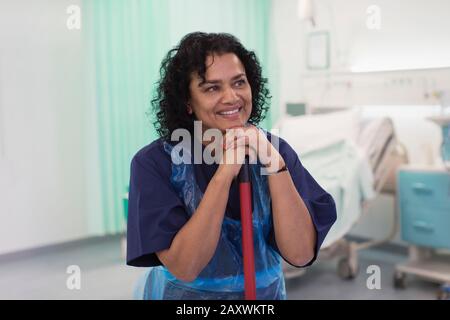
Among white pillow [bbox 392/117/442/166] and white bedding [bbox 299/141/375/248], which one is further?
white pillow [bbox 392/117/442/166]

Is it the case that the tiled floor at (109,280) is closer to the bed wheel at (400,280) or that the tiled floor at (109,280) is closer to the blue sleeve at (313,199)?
the bed wheel at (400,280)

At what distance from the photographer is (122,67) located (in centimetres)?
363

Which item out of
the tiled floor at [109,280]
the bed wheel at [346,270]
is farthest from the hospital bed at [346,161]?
the tiled floor at [109,280]

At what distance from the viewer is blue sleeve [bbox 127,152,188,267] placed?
1135 mm

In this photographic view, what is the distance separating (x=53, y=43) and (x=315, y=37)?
6.13ft

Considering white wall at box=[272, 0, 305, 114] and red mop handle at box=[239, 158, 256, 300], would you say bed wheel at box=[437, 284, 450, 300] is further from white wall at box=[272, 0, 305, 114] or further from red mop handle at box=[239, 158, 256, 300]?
white wall at box=[272, 0, 305, 114]

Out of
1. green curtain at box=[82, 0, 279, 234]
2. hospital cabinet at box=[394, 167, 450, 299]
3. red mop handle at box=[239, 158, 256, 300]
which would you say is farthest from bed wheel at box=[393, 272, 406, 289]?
red mop handle at box=[239, 158, 256, 300]

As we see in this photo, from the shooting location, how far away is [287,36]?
4.23m

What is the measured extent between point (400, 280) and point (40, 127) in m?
2.47

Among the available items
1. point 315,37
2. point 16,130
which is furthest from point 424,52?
point 16,130

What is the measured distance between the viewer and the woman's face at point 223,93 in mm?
1188

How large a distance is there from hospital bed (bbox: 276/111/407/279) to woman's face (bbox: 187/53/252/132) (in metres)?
1.69

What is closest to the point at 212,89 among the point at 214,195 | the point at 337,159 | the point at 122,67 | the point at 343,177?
the point at 214,195

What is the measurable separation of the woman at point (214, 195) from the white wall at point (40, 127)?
8.22 ft
